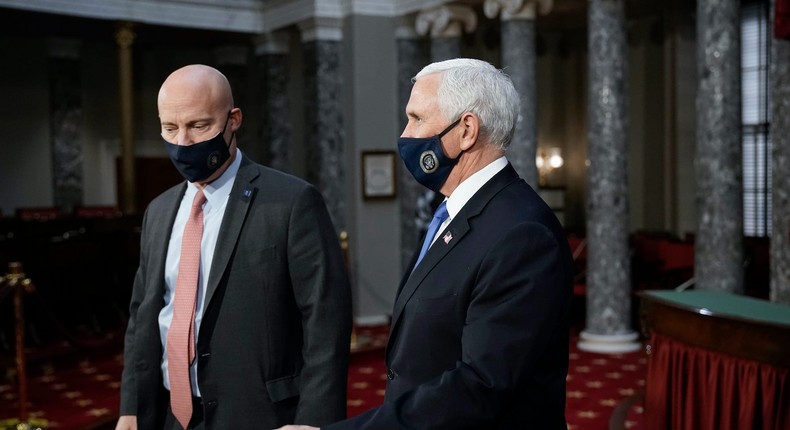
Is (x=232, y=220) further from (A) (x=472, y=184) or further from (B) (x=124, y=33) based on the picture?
(B) (x=124, y=33)

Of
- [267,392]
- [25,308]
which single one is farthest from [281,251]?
[25,308]

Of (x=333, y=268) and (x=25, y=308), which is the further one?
(x=25, y=308)

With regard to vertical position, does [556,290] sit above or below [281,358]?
above

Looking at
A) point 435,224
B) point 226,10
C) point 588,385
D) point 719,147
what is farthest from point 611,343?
point 435,224

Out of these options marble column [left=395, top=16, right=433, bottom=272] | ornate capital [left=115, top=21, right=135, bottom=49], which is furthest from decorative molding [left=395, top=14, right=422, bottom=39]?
ornate capital [left=115, top=21, right=135, bottom=49]

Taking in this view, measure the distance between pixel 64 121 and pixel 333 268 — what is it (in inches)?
535

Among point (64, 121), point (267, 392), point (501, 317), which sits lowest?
point (267, 392)

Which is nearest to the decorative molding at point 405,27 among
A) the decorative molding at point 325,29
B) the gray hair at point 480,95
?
the decorative molding at point 325,29

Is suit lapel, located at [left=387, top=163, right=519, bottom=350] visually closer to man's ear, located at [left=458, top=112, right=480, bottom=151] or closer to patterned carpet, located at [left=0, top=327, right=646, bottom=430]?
man's ear, located at [left=458, top=112, right=480, bottom=151]

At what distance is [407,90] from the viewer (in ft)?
36.2

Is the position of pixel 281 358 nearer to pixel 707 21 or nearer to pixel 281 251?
pixel 281 251

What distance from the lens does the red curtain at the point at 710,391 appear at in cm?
413

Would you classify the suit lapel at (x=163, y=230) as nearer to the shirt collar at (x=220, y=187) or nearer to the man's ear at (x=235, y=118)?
the shirt collar at (x=220, y=187)

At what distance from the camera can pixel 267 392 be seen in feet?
8.65
